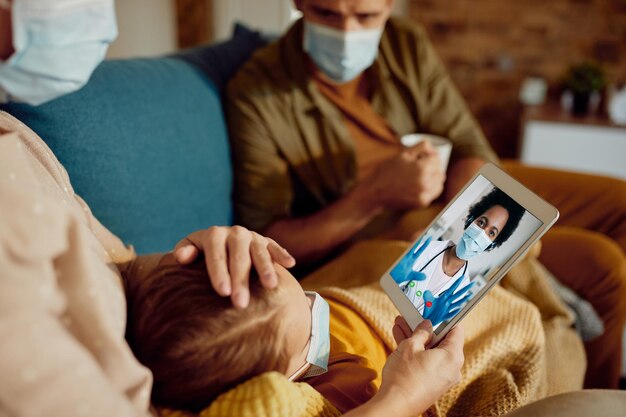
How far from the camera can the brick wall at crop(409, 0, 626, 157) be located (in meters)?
2.74

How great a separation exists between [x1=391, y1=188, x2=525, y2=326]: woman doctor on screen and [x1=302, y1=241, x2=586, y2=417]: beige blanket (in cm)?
11

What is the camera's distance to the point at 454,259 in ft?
2.64

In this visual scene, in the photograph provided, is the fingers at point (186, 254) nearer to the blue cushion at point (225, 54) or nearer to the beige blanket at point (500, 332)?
the beige blanket at point (500, 332)

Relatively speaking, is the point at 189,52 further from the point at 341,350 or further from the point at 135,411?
the point at 135,411

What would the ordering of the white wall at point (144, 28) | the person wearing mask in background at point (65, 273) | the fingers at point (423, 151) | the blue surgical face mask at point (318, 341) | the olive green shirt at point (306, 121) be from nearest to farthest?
the person wearing mask in background at point (65, 273) < the blue surgical face mask at point (318, 341) < the fingers at point (423, 151) < the olive green shirt at point (306, 121) < the white wall at point (144, 28)

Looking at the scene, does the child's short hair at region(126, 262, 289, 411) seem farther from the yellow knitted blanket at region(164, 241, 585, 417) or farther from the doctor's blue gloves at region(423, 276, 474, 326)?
the doctor's blue gloves at region(423, 276, 474, 326)

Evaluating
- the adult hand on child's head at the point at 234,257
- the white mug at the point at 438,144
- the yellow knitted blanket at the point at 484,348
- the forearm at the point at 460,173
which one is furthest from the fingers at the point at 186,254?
the forearm at the point at 460,173

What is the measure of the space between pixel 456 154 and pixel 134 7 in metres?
2.15

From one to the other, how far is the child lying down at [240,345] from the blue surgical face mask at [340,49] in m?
0.75

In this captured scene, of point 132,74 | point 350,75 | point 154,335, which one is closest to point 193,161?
point 132,74

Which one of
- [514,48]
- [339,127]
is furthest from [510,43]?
[339,127]

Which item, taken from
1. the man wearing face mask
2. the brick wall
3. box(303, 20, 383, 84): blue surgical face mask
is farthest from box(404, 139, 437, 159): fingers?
the brick wall

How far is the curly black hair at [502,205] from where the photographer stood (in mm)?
768

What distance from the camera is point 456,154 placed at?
4.88 feet
